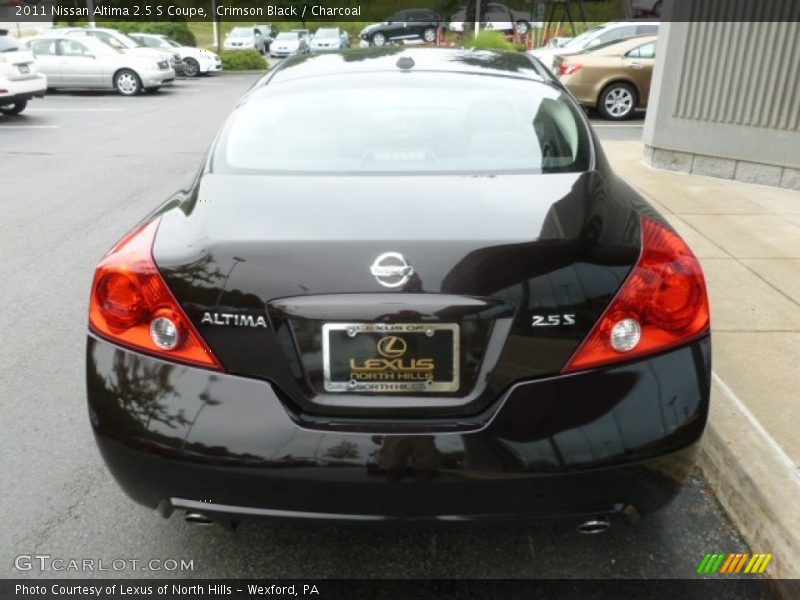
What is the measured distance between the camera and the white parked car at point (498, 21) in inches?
1460

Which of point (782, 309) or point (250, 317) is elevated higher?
point (250, 317)

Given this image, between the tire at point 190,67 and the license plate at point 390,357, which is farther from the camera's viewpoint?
the tire at point 190,67

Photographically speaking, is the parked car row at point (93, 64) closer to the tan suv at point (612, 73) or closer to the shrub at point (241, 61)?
the shrub at point (241, 61)

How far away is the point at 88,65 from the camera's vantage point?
1945 cm

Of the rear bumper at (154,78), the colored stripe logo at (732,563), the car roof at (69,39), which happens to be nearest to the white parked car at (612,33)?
the rear bumper at (154,78)

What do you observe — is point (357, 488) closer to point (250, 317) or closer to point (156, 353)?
point (250, 317)

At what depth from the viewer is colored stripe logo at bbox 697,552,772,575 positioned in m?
2.54

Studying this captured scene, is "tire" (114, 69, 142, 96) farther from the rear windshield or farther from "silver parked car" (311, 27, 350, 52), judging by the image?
"silver parked car" (311, 27, 350, 52)

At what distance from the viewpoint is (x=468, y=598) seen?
2.41 m

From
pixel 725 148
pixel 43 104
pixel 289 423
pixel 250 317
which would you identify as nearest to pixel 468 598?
pixel 289 423

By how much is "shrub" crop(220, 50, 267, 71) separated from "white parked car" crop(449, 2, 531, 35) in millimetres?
11207

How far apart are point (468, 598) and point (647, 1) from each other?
35011mm

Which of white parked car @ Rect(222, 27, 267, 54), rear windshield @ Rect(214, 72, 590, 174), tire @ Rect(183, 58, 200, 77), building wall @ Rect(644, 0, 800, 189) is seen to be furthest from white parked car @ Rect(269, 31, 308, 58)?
rear windshield @ Rect(214, 72, 590, 174)

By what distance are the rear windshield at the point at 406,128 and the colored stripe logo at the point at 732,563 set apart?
1.42 meters
